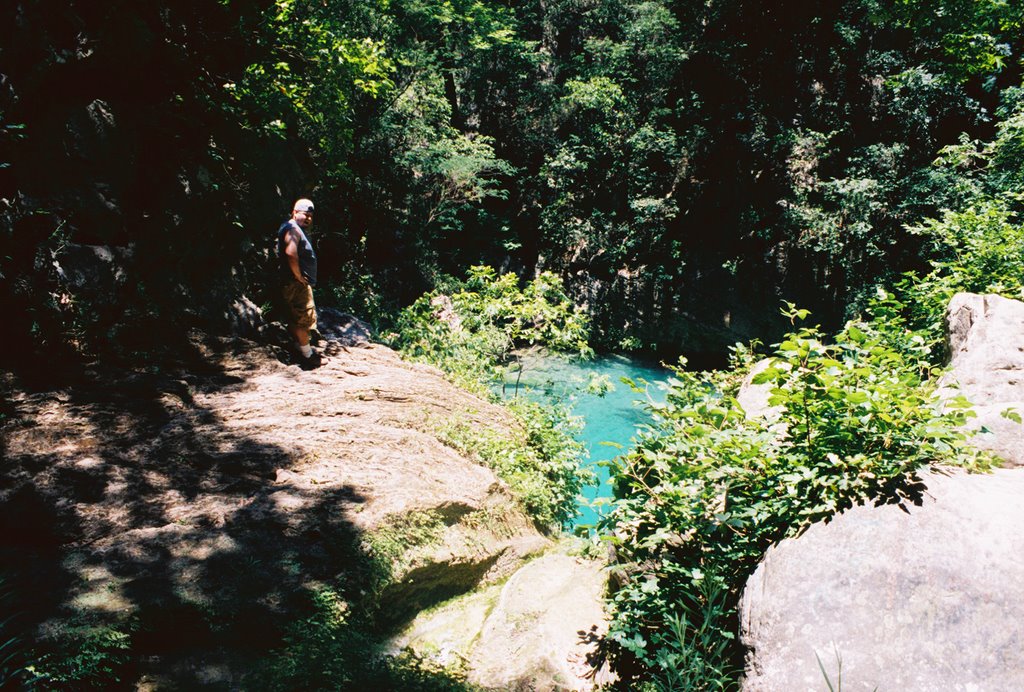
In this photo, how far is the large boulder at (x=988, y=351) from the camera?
13.1ft

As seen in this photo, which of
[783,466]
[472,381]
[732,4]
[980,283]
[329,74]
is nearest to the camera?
[783,466]

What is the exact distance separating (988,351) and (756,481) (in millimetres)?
2884

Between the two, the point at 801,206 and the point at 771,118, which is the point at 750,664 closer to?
the point at 801,206

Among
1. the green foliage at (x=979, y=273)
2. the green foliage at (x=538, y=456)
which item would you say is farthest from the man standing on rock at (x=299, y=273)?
the green foliage at (x=979, y=273)

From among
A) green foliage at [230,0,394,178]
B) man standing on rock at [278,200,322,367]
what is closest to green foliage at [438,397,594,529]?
man standing on rock at [278,200,322,367]

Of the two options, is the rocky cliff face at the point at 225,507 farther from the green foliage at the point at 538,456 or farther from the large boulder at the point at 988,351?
the large boulder at the point at 988,351

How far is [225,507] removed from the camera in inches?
135

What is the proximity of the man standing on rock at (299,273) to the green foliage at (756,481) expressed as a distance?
4.07 meters

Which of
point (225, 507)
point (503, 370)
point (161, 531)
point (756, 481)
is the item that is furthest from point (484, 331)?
point (756, 481)

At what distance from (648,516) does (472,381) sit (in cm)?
429

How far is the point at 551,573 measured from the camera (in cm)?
392

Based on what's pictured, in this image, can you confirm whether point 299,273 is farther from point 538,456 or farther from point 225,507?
point 538,456

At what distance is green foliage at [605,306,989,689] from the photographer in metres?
2.52

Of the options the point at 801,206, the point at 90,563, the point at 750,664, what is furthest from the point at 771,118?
the point at 90,563
